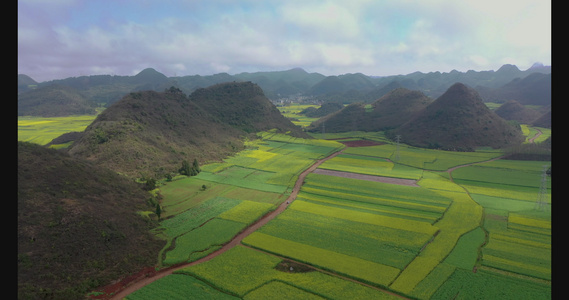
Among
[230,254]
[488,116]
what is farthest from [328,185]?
[488,116]

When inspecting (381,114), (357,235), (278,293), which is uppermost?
(381,114)

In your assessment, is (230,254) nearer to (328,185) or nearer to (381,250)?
(381,250)

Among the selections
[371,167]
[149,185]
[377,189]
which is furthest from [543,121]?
[149,185]

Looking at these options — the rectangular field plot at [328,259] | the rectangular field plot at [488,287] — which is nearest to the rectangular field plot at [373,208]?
the rectangular field plot at [488,287]

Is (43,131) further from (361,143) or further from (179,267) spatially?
(361,143)

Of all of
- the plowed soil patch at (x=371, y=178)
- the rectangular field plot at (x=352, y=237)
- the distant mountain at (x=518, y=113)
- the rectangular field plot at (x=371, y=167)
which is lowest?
→ the rectangular field plot at (x=352, y=237)

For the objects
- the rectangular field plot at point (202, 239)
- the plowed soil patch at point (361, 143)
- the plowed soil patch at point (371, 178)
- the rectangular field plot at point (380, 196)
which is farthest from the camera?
the plowed soil patch at point (361, 143)

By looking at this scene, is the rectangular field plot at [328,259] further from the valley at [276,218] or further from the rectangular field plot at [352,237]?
the rectangular field plot at [352,237]
